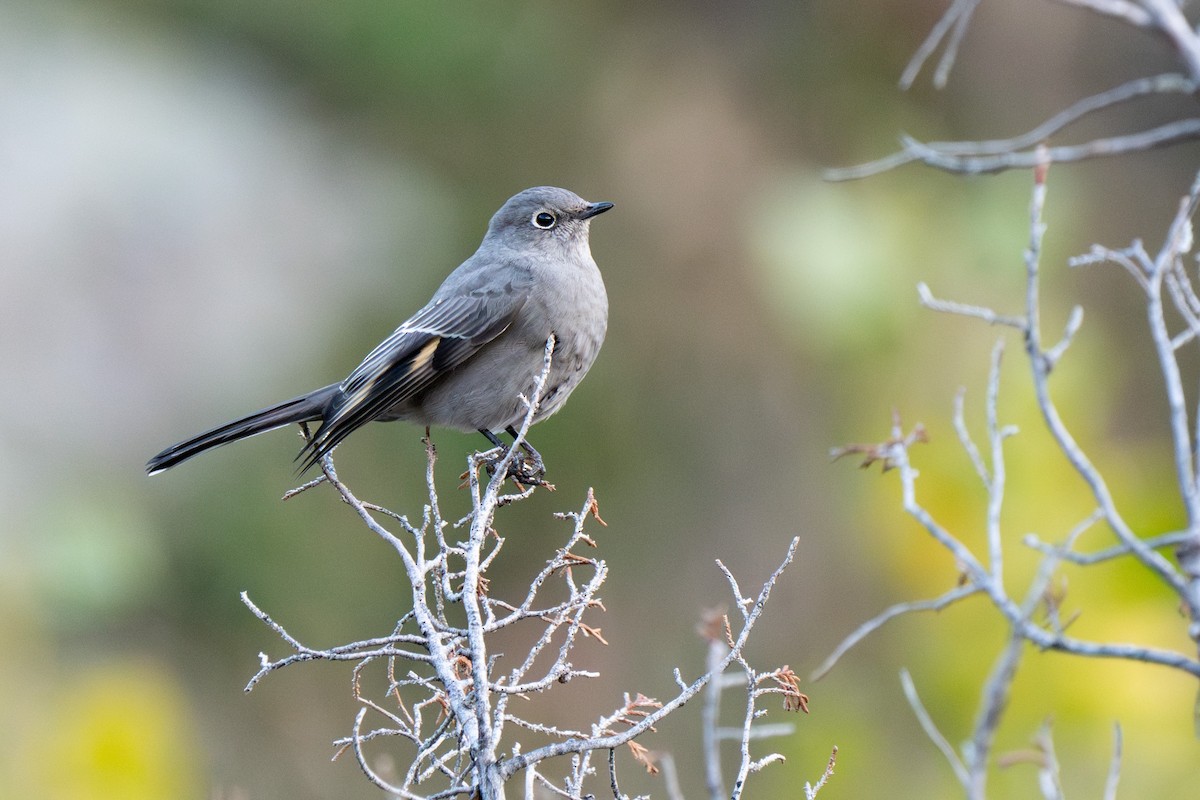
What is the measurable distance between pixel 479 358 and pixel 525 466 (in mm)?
453

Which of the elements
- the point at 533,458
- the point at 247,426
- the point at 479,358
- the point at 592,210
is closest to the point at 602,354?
the point at 592,210

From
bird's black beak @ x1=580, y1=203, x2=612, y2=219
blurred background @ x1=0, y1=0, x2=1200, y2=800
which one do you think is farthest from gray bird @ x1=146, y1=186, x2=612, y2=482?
blurred background @ x1=0, y1=0, x2=1200, y2=800

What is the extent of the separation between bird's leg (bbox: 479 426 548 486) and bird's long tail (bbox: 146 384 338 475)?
651mm

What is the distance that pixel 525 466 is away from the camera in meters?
5.13

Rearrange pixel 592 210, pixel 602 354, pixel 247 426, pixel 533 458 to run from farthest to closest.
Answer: pixel 602 354, pixel 592 210, pixel 533 458, pixel 247 426

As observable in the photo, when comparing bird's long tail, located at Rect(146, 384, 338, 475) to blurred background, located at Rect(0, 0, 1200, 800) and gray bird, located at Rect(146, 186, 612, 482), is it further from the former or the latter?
blurred background, located at Rect(0, 0, 1200, 800)

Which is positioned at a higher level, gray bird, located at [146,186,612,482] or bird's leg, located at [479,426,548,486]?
gray bird, located at [146,186,612,482]

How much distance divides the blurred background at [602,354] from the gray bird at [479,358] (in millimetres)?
2523

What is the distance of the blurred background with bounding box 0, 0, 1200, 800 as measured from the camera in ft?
23.9

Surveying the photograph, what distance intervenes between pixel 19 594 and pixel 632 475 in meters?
3.79

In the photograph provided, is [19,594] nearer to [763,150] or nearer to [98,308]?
[98,308]

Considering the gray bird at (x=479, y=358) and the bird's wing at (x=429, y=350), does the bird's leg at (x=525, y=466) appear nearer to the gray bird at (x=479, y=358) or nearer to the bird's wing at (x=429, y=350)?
the gray bird at (x=479, y=358)

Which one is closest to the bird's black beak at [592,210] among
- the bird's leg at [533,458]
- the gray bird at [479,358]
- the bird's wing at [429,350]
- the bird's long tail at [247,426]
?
the gray bird at [479,358]

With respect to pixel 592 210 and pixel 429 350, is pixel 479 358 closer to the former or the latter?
pixel 429 350
